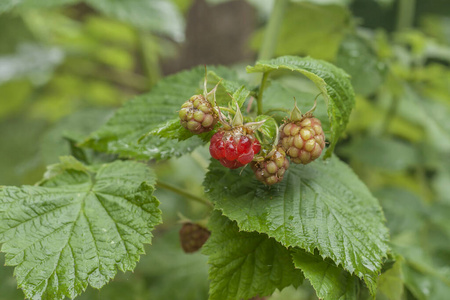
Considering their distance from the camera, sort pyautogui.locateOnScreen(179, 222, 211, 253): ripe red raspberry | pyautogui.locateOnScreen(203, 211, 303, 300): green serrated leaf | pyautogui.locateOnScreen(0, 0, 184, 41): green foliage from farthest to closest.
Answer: pyautogui.locateOnScreen(0, 0, 184, 41): green foliage → pyautogui.locateOnScreen(179, 222, 211, 253): ripe red raspberry → pyautogui.locateOnScreen(203, 211, 303, 300): green serrated leaf

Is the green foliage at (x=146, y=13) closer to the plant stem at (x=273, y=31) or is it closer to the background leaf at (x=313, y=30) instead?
the background leaf at (x=313, y=30)

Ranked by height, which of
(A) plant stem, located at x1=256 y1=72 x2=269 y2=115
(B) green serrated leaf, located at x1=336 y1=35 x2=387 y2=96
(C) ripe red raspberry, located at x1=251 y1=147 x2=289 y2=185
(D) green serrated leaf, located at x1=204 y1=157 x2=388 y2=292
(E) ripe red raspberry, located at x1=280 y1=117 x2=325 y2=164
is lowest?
(D) green serrated leaf, located at x1=204 y1=157 x2=388 y2=292

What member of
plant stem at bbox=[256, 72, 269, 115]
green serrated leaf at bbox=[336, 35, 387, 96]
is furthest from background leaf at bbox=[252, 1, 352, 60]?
plant stem at bbox=[256, 72, 269, 115]

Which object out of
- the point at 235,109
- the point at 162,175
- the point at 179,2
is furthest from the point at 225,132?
the point at 179,2

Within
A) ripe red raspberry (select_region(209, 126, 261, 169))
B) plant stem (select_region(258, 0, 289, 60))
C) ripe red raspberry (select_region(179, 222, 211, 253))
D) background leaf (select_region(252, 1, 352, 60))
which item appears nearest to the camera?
ripe red raspberry (select_region(209, 126, 261, 169))

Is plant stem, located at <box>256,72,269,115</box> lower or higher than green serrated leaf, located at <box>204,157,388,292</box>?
higher

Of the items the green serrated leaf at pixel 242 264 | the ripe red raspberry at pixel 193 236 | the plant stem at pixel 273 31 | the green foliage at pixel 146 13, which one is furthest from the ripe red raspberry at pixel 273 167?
the green foliage at pixel 146 13

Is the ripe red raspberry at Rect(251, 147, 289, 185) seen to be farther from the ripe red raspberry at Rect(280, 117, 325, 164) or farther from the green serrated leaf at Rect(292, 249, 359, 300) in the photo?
the green serrated leaf at Rect(292, 249, 359, 300)

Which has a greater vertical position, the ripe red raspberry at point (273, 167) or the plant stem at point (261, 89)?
the plant stem at point (261, 89)

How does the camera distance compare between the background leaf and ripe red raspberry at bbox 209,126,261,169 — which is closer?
ripe red raspberry at bbox 209,126,261,169
